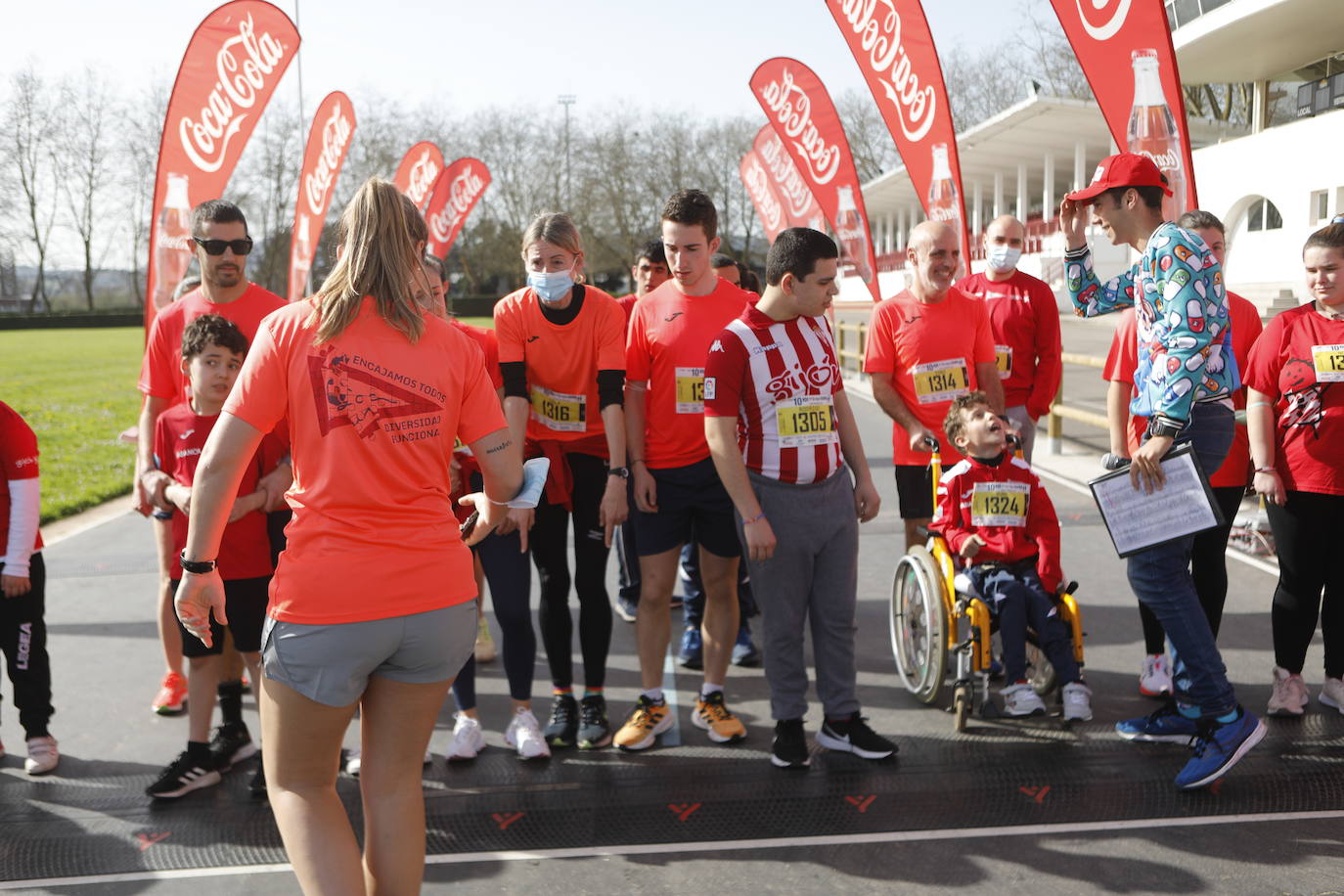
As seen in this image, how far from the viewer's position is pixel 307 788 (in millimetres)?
2445

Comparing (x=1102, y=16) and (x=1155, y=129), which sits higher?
(x=1102, y=16)

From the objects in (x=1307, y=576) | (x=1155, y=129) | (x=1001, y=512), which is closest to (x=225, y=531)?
(x=1001, y=512)

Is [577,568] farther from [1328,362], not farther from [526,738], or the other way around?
[1328,362]

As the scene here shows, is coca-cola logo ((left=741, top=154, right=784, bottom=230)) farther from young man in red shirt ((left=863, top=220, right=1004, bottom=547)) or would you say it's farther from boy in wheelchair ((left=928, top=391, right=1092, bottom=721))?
boy in wheelchair ((left=928, top=391, right=1092, bottom=721))


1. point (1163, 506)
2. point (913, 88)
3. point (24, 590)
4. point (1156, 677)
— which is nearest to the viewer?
point (1163, 506)

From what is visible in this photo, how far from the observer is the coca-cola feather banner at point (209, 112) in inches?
262

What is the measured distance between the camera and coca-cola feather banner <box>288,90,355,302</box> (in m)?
10.6

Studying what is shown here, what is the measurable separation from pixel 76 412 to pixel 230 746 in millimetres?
16154

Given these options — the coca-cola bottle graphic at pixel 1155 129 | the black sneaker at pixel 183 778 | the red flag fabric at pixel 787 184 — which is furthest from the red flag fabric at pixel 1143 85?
the red flag fabric at pixel 787 184

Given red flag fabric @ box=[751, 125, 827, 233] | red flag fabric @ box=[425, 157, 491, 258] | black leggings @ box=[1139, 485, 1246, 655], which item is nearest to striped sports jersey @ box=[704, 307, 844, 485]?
black leggings @ box=[1139, 485, 1246, 655]

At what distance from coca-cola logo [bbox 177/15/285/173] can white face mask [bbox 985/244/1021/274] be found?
4.78 metres

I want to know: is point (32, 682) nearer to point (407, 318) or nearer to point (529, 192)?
point (407, 318)

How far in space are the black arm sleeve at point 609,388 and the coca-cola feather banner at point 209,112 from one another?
3.60 m

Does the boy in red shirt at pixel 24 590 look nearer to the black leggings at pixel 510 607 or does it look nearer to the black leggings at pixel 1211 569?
the black leggings at pixel 510 607
